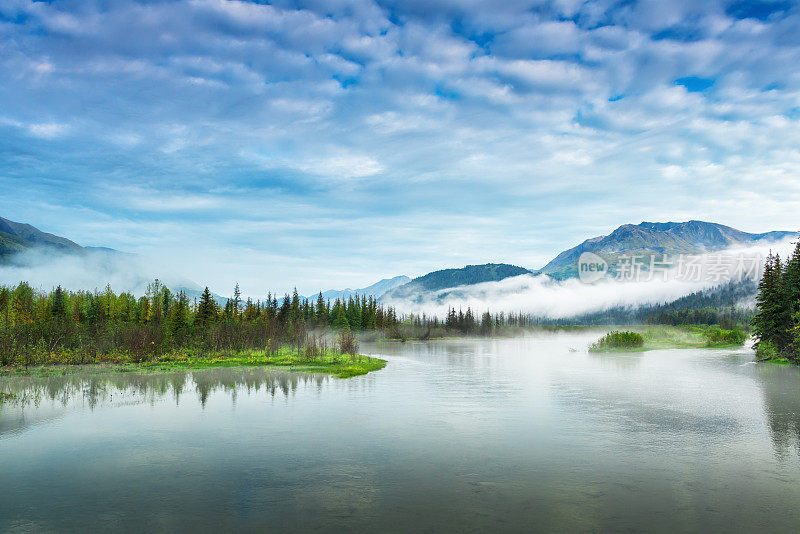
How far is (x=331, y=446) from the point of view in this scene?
69.7 ft

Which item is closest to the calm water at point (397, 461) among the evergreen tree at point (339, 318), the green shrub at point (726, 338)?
the green shrub at point (726, 338)

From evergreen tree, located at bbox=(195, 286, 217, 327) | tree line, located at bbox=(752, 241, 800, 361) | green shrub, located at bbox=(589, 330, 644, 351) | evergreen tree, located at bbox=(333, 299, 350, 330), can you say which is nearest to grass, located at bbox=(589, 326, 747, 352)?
green shrub, located at bbox=(589, 330, 644, 351)

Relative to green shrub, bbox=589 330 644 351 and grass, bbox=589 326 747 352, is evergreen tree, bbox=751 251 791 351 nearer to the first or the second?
grass, bbox=589 326 747 352

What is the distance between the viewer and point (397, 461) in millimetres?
19109

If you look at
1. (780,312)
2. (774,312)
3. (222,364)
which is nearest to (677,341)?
(774,312)

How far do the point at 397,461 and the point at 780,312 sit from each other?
2764 inches

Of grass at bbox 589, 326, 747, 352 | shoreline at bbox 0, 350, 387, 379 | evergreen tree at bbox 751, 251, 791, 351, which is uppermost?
evergreen tree at bbox 751, 251, 791, 351

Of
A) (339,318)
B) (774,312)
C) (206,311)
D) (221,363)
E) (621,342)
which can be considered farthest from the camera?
(339,318)

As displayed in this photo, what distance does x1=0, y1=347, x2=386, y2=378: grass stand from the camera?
50.9 meters

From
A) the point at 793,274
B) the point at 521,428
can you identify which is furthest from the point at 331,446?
the point at 793,274

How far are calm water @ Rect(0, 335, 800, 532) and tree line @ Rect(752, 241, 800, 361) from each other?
36.4m

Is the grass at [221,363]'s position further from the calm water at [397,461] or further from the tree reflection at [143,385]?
the calm water at [397,461]

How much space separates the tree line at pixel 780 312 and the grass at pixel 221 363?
52426 mm

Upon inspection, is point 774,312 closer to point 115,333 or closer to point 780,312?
point 780,312
